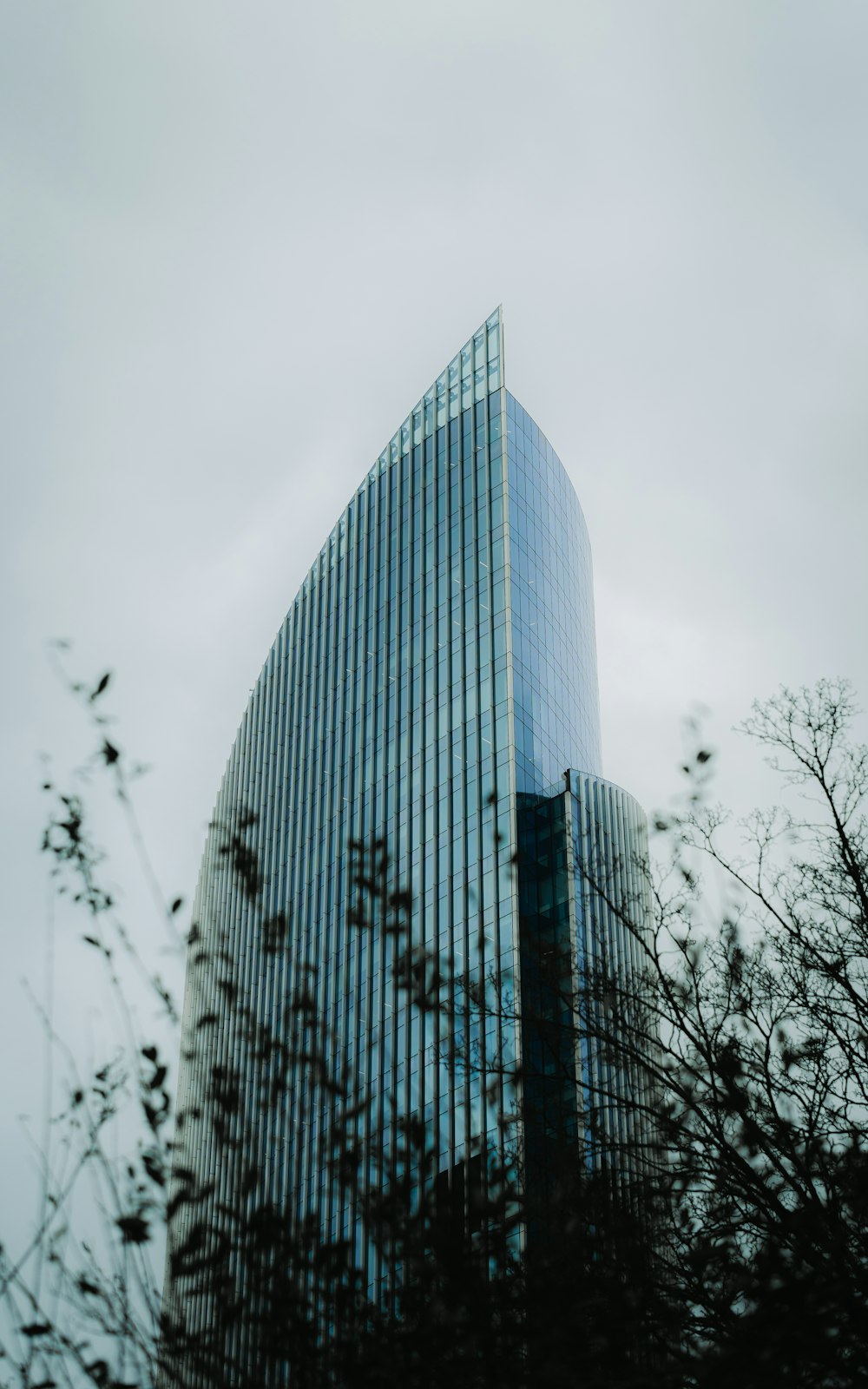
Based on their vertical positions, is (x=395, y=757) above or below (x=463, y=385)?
below

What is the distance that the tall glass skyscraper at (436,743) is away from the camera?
55281mm

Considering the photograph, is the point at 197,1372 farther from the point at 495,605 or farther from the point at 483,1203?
the point at 495,605

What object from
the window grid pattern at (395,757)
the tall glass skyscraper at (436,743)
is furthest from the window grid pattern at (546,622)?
the window grid pattern at (395,757)

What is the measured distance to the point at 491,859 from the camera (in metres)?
54.3

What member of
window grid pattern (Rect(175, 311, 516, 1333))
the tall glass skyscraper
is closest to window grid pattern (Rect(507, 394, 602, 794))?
the tall glass skyscraper

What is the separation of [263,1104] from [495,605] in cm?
5596

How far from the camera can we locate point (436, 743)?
6288 cm

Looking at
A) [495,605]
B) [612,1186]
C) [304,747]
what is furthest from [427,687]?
[612,1186]

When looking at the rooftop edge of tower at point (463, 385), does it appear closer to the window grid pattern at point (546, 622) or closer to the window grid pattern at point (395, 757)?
the window grid pattern at point (395, 757)

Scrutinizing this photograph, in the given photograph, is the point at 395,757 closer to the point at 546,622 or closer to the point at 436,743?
the point at 436,743

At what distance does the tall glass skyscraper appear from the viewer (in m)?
55.3

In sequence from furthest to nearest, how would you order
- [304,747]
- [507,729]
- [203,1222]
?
1. [304,747]
2. [507,729]
3. [203,1222]

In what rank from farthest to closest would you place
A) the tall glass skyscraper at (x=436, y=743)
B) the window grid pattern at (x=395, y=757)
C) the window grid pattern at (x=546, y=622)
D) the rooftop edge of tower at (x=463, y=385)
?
1. the rooftop edge of tower at (x=463, y=385)
2. the window grid pattern at (x=546, y=622)
3. the window grid pattern at (x=395, y=757)
4. the tall glass skyscraper at (x=436, y=743)

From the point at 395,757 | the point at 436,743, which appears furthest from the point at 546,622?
the point at 395,757
